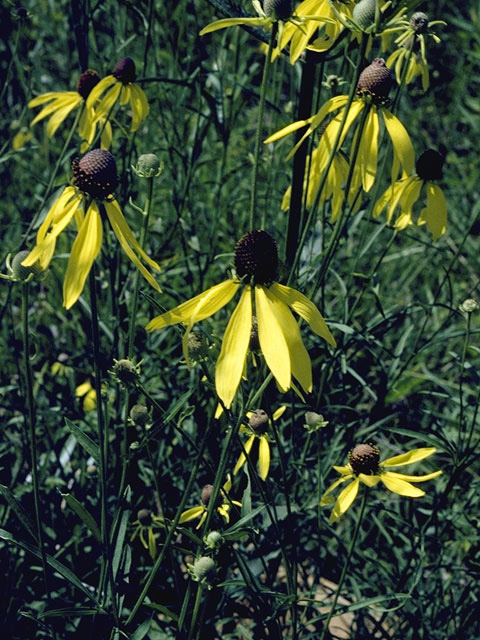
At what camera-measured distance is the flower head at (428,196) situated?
1289mm

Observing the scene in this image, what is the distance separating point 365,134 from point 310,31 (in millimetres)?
232

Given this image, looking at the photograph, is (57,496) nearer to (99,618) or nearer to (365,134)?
(99,618)

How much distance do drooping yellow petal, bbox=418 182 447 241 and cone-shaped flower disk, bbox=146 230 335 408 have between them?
54cm

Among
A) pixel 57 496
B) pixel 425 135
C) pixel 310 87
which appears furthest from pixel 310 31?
pixel 425 135

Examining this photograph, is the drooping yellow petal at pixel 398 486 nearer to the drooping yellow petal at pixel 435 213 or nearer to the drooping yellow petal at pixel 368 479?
the drooping yellow petal at pixel 368 479

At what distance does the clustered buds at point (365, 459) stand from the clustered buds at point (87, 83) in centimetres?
96

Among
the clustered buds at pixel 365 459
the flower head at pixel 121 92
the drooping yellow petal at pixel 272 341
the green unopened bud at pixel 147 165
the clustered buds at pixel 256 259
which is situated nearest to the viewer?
the drooping yellow petal at pixel 272 341

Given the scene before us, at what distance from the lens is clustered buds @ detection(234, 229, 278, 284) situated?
83 cm

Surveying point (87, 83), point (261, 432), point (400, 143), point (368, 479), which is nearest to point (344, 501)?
point (368, 479)

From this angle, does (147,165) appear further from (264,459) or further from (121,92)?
(121,92)

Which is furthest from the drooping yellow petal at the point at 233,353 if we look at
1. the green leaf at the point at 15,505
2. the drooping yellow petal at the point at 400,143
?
the drooping yellow petal at the point at 400,143

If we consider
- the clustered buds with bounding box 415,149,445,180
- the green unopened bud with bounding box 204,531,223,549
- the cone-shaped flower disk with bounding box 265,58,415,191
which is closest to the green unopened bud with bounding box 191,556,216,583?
the green unopened bud with bounding box 204,531,223,549

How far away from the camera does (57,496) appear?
1386 millimetres

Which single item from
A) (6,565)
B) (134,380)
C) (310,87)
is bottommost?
(6,565)
